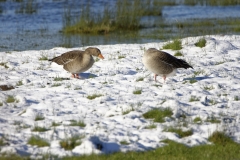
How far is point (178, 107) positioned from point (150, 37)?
1301cm

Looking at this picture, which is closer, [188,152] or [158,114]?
[188,152]

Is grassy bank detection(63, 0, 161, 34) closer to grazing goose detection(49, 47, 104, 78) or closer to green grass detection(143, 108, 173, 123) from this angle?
grazing goose detection(49, 47, 104, 78)

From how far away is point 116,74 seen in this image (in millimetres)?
11766

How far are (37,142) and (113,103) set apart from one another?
7.40 ft

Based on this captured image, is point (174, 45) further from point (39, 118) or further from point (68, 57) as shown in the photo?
point (39, 118)

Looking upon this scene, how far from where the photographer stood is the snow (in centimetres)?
767

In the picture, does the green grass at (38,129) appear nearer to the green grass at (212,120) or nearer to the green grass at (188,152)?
the green grass at (188,152)

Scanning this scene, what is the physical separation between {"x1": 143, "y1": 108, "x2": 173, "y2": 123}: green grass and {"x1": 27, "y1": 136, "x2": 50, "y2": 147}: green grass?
2113mm

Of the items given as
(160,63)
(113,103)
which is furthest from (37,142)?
(160,63)

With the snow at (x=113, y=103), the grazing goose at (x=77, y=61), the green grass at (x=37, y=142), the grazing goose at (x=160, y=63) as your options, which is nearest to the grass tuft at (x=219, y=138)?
the snow at (x=113, y=103)

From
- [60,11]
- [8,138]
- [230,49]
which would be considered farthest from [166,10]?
[8,138]

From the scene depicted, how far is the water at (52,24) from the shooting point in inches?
808

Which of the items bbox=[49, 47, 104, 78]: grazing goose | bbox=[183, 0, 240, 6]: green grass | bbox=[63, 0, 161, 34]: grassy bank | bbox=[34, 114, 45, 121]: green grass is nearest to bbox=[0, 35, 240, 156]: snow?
bbox=[34, 114, 45, 121]: green grass

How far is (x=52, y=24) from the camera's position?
2656 cm
